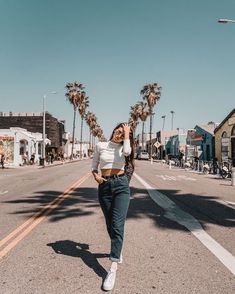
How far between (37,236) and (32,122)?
8527 cm

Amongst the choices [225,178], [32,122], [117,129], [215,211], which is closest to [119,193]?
[117,129]

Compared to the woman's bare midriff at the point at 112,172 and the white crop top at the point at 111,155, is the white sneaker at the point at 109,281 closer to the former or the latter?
the woman's bare midriff at the point at 112,172

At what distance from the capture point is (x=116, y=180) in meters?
5.17

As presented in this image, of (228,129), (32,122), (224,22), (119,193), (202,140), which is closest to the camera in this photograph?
(119,193)

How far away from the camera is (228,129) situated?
4391 centimetres

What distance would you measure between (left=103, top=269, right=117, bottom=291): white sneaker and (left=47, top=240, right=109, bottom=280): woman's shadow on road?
0.82 feet

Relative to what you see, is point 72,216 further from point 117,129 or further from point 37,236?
point 117,129

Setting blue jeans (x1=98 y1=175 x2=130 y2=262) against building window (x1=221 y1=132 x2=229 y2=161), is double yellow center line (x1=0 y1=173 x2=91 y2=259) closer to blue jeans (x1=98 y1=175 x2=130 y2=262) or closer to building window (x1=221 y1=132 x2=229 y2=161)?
blue jeans (x1=98 y1=175 x2=130 y2=262)

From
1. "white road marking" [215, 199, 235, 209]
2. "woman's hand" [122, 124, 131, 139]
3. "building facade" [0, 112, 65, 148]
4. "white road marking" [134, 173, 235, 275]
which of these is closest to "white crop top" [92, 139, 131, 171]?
"woman's hand" [122, 124, 131, 139]

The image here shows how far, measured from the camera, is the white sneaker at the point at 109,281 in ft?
15.1

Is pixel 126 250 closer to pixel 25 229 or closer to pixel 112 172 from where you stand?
pixel 112 172

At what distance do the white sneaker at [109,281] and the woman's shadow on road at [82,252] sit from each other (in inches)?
9.8

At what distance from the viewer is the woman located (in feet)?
16.9

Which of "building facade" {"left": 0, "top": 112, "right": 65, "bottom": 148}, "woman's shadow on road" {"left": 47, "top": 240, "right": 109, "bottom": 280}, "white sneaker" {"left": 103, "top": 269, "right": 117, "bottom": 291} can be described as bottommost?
"woman's shadow on road" {"left": 47, "top": 240, "right": 109, "bottom": 280}
